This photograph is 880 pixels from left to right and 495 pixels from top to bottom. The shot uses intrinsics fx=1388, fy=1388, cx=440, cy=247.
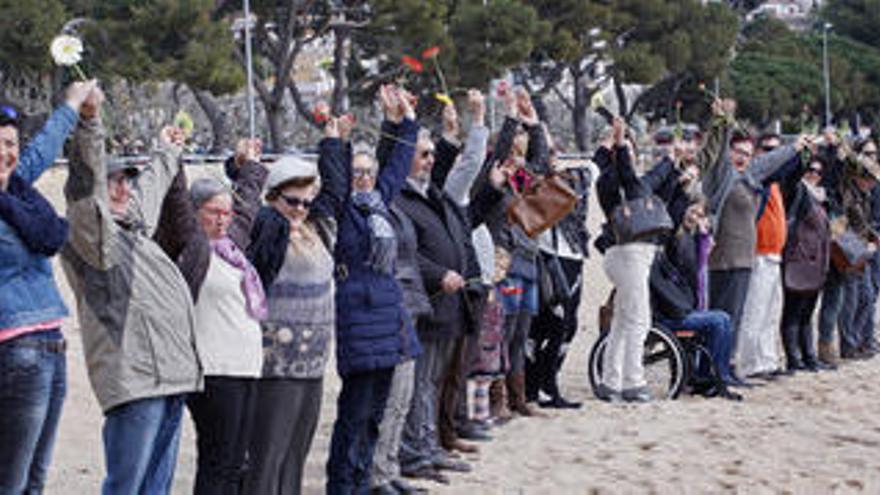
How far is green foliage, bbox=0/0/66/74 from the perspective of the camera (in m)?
25.2

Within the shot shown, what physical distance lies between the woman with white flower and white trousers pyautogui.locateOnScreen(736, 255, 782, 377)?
5439 millimetres

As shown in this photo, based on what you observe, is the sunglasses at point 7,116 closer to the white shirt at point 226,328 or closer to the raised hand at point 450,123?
the white shirt at point 226,328

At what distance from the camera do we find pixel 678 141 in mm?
8961

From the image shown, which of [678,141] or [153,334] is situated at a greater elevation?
[678,141]

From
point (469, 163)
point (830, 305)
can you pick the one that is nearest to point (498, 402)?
point (469, 163)

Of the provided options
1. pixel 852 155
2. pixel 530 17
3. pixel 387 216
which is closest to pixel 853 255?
pixel 852 155

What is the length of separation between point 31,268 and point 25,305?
13cm

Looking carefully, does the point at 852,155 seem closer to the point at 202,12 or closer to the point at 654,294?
the point at 654,294

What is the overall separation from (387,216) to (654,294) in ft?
11.3

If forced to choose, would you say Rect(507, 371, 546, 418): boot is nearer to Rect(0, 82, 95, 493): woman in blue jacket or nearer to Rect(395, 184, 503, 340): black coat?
Rect(395, 184, 503, 340): black coat

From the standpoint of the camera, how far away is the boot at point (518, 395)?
820 centimetres

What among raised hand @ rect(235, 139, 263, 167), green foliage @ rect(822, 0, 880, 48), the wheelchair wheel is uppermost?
green foliage @ rect(822, 0, 880, 48)

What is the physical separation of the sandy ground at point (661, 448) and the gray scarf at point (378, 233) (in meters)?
1.20

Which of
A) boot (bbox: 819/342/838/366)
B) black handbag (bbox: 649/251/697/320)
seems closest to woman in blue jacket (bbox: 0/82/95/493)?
black handbag (bbox: 649/251/697/320)
